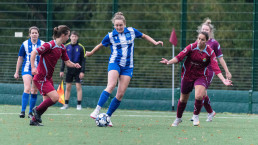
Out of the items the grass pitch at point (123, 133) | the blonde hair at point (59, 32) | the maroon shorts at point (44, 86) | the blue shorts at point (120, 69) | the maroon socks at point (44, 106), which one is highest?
the blonde hair at point (59, 32)

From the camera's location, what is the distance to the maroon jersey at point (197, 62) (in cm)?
1006

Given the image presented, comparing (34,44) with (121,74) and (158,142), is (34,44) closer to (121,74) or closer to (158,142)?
(121,74)

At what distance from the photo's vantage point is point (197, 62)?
10.2 metres

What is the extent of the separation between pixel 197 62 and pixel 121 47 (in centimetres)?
130

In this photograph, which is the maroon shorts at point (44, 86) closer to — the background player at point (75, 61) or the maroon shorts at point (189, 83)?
the maroon shorts at point (189, 83)

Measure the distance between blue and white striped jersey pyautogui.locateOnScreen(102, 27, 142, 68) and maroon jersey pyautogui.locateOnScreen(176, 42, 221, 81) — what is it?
3.09ft

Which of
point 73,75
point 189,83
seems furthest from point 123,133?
point 73,75

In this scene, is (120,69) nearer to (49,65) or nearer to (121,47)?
(121,47)

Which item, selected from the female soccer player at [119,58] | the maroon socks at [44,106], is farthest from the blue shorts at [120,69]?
the maroon socks at [44,106]

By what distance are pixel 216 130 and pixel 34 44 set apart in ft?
13.6

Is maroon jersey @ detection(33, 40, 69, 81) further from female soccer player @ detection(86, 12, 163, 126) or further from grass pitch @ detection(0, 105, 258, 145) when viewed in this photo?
grass pitch @ detection(0, 105, 258, 145)

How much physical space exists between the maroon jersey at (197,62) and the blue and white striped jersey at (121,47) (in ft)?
3.09

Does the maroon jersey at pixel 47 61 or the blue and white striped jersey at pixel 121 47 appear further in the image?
the blue and white striped jersey at pixel 121 47

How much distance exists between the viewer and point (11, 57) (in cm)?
1677
